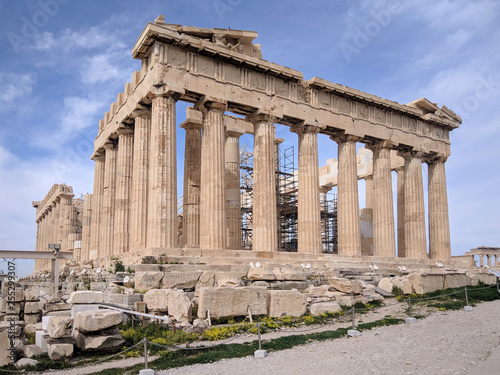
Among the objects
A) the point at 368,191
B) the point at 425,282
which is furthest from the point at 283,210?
the point at 425,282

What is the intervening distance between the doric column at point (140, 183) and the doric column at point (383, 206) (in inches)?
584

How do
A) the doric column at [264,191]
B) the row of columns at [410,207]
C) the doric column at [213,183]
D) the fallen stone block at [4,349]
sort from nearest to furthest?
the fallen stone block at [4,349]
the doric column at [213,183]
the doric column at [264,191]
the row of columns at [410,207]

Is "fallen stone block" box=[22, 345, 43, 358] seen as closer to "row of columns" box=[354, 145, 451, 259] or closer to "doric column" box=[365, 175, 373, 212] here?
"row of columns" box=[354, 145, 451, 259]

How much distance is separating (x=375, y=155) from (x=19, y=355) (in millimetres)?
25233

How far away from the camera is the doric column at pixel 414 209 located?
3197cm

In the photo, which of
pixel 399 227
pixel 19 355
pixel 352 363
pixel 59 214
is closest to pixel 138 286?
pixel 19 355

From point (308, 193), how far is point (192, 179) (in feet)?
21.0

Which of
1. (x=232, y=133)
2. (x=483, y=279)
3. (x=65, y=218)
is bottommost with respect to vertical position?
(x=483, y=279)

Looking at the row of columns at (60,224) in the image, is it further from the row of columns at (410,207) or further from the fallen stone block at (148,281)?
the fallen stone block at (148,281)

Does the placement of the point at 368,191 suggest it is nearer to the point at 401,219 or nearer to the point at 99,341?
the point at 401,219

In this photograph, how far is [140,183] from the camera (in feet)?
77.2

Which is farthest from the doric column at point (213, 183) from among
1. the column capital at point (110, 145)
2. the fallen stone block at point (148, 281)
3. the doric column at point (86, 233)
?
the doric column at point (86, 233)

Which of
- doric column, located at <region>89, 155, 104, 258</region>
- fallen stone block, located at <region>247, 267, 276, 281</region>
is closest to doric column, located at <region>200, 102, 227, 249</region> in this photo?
fallen stone block, located at <region>247, 267, 276, 281</region>

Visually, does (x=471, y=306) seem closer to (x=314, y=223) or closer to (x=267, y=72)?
(x=314, y=223)
